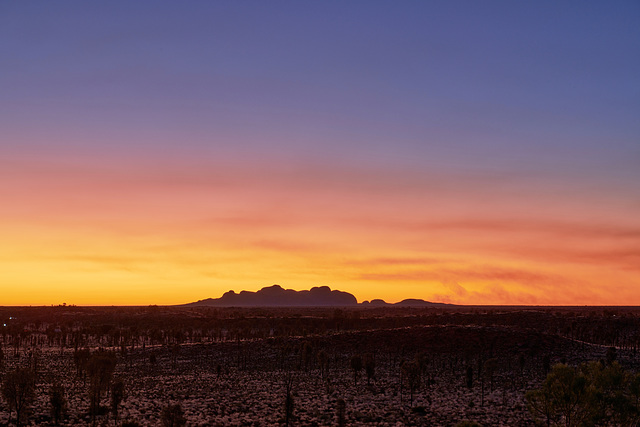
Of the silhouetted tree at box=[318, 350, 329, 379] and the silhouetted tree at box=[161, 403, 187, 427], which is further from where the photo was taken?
the silhouetted tree at box=[318, 350, 329, 379]

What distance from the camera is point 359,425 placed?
45.0 meters

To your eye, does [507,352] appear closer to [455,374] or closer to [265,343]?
[455,374]

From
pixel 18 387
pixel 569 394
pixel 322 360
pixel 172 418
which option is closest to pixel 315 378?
pixel 322 360

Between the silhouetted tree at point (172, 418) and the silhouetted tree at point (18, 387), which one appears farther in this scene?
the silhouetted tree at point (18, 387)

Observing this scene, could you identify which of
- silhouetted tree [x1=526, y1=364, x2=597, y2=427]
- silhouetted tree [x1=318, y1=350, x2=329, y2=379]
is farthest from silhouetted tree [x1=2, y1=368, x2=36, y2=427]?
silhouetted tree [x1=526, y1=364, x2=597, y2=427]

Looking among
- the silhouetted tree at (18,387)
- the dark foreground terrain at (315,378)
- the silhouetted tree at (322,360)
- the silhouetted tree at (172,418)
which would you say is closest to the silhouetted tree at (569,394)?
the dark foreground terrain at (315,378)

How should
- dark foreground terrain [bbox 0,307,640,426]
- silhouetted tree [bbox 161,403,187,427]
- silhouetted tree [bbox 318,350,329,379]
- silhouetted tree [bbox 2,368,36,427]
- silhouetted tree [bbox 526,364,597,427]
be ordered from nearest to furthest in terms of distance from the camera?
silhouetted tree [bbox 526,364,597,427]
silhouetted tree [bbox 161,403,187,427]
silhouetted tree [bbox 2,368,36,427]
dark foreground terrain [bbox 0,307,640,426]
silhouetted tree [bbox 318,350,329,379]

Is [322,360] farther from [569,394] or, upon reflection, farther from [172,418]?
[569,394]

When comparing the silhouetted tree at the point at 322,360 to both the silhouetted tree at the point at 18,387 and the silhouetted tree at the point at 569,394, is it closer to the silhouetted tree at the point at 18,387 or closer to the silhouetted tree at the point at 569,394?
the silhouetted tree at the point at 18,387

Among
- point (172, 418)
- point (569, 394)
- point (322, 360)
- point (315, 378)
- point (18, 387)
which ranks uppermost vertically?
point (569, 394)

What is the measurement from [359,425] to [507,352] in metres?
56.5

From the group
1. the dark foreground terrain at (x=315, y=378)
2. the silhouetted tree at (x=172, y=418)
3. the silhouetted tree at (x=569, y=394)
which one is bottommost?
the dark foreground terrain at (x=315, y=378)

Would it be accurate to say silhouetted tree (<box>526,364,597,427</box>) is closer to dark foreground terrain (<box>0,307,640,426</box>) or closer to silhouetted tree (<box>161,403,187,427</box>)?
dark foreground terrain (<box>0,307,640,426</box>)

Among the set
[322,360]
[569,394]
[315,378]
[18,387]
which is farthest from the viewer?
[322,360]
